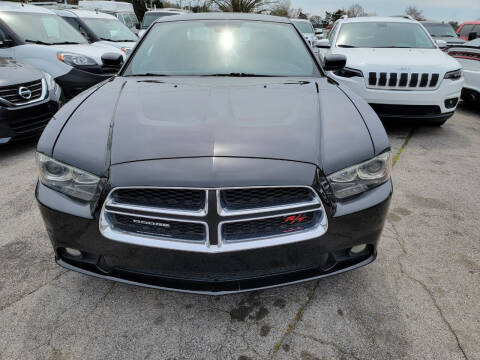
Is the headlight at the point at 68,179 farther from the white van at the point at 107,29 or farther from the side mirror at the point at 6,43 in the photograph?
the white van at the point at 107,29

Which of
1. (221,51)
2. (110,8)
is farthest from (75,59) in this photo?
(110,8)

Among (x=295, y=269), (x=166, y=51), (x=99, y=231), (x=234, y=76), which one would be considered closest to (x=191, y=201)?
(x=99, y=231)

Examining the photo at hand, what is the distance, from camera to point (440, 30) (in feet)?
38.5

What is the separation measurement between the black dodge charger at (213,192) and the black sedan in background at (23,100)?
256cm

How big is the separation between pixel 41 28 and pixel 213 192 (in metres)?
6.62

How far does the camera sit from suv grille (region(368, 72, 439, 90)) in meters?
4.58

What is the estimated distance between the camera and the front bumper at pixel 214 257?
5.10 feet

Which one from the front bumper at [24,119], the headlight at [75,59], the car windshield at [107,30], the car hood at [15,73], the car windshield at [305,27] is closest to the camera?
the front bumper at [24,119]

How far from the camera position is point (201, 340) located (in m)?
1.70

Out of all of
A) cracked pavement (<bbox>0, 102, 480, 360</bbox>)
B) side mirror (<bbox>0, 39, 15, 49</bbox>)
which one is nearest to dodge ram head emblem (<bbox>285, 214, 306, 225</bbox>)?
cracked pavement (<bbox>0, 102, 480, 360</bbox>)

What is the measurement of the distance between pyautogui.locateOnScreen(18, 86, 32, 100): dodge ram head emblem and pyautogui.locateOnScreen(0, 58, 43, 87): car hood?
73 millimetres

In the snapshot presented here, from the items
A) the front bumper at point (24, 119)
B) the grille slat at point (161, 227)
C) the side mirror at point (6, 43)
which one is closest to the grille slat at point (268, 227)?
the grille slat at point (161, 227)

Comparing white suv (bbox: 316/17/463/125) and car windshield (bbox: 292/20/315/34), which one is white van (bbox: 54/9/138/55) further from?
car windshield (bbox: 292/20/315/34)

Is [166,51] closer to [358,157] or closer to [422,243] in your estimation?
[358,157]
